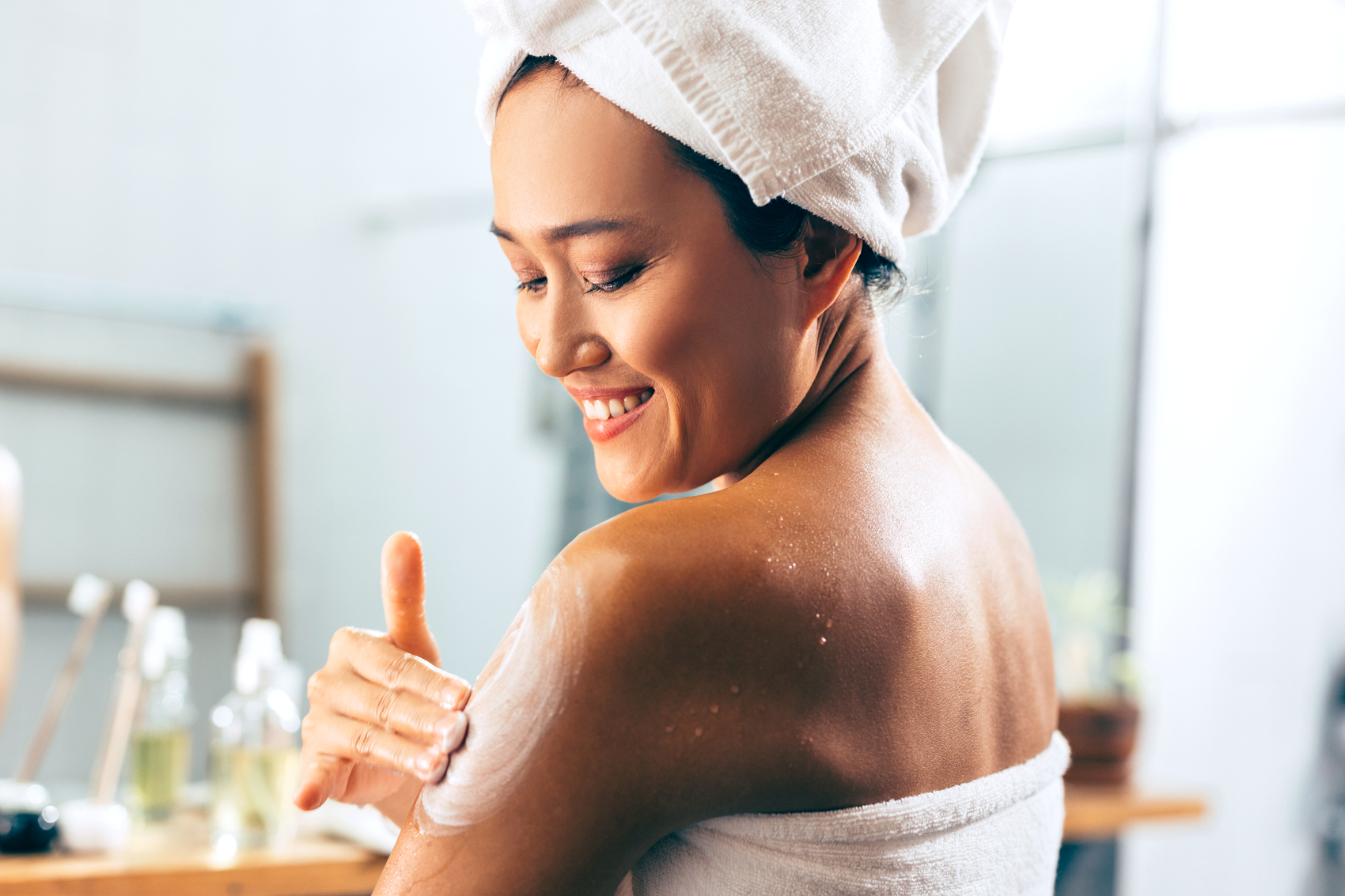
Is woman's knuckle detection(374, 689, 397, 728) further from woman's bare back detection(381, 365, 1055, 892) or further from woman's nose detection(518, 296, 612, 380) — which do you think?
woman's nose detection(518, 296, 612, 380)

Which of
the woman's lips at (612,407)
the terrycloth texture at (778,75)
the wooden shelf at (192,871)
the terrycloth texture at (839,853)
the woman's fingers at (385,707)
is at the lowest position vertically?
the wooden shelf at (192,871)

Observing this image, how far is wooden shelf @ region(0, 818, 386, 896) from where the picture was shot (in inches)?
49.9

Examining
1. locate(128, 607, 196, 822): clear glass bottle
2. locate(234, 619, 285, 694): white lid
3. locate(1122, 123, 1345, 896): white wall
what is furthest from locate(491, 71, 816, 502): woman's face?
locate(1122, 123, 1345, 896): white wall

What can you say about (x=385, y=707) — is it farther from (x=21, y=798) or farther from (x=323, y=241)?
(x=323, y=241)

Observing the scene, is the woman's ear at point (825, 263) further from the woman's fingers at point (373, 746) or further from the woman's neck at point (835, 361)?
the woman's fingers at point (373, 746)

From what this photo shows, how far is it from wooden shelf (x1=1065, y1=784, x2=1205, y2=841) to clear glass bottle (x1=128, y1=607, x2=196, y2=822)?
142 cm

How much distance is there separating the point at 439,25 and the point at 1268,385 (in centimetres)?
190

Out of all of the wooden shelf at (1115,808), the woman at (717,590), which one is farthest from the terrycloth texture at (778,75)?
the wooden shelf at (1115,808)

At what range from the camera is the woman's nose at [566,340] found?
54 centimetres

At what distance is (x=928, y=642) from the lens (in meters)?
0.51

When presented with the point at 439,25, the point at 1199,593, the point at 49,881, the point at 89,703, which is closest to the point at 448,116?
the point at 439,25

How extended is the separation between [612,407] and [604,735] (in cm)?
19

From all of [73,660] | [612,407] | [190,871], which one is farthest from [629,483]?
[73,660]

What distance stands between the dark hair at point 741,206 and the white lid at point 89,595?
1312 millimetres
